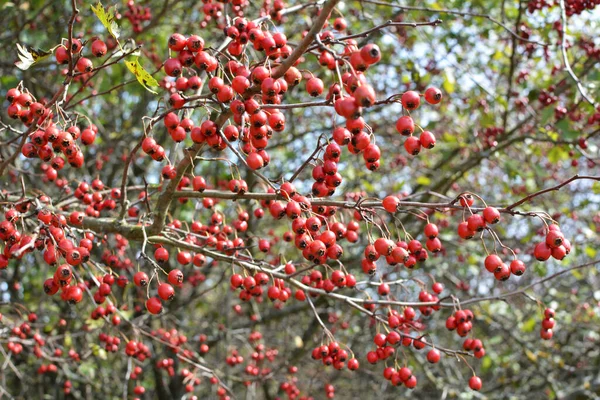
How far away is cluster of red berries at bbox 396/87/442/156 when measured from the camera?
2.36 meters

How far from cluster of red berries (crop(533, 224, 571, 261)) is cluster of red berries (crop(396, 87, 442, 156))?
0.76 meters

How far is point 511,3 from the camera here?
699 cm

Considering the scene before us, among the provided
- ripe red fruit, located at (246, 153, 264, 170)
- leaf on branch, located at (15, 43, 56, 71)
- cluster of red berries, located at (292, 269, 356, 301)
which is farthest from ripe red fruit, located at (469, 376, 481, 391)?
leaf on branch, located at (15, 43, 56, 71)

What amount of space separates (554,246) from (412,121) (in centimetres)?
98

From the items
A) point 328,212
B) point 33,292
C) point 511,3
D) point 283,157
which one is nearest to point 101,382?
point 33,292

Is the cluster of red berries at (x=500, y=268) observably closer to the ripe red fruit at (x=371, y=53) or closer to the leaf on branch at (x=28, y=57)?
Result: the ripe red fruit at (x=371, y=53)

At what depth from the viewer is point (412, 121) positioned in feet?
7.95

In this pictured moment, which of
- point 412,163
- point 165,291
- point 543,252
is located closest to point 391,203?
point 543,252

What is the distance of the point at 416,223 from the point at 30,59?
5.26 m

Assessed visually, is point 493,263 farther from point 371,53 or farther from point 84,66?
point 84,66

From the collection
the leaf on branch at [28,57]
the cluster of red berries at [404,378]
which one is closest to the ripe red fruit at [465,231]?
the cluster of red berries at [404,378]

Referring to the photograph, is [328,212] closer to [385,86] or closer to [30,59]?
[30,59]

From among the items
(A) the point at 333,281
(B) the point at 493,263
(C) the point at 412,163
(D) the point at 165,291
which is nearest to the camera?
(B) the point at 493,263

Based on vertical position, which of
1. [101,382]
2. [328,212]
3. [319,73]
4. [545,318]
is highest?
[319,73]
